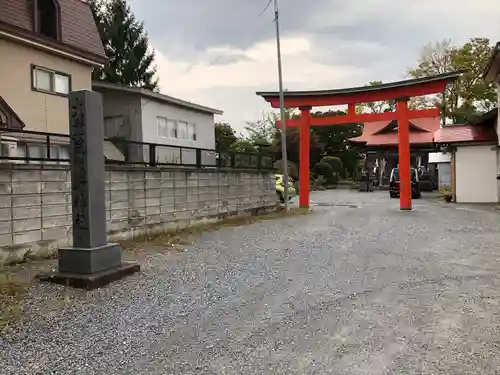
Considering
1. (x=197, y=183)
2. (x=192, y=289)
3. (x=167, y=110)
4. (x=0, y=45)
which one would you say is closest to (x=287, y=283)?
(x=192, y=289)

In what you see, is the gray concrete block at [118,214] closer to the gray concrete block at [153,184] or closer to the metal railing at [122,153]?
the gray concrete block at [153,184]

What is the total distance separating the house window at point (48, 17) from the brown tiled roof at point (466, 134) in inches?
591

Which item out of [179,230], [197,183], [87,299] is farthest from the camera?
[197,183]

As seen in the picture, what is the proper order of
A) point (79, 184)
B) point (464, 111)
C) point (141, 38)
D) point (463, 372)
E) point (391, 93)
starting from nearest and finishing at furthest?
point (463, 372) → point (79, 184) → point (391, 93) → point (141, 38) → point (464, 111)

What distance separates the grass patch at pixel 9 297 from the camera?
437 cm

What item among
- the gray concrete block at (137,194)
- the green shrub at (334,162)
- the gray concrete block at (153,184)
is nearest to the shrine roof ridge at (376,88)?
the gray concrete block at (153,184)

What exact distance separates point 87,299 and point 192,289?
120cm

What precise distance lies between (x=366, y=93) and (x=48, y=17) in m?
10.9

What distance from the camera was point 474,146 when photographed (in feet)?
60.4

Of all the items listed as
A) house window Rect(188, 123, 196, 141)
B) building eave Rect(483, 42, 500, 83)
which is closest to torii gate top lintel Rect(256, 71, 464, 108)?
building eave Rect(483, 42, 500, 83)

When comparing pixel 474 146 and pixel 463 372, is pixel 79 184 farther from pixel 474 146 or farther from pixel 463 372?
pixel 474 146

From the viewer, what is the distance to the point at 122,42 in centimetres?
2709

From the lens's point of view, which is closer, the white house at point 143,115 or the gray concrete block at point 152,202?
the gray concrete block at point 152,202

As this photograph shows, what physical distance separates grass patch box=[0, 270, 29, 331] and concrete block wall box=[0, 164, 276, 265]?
1124mm
